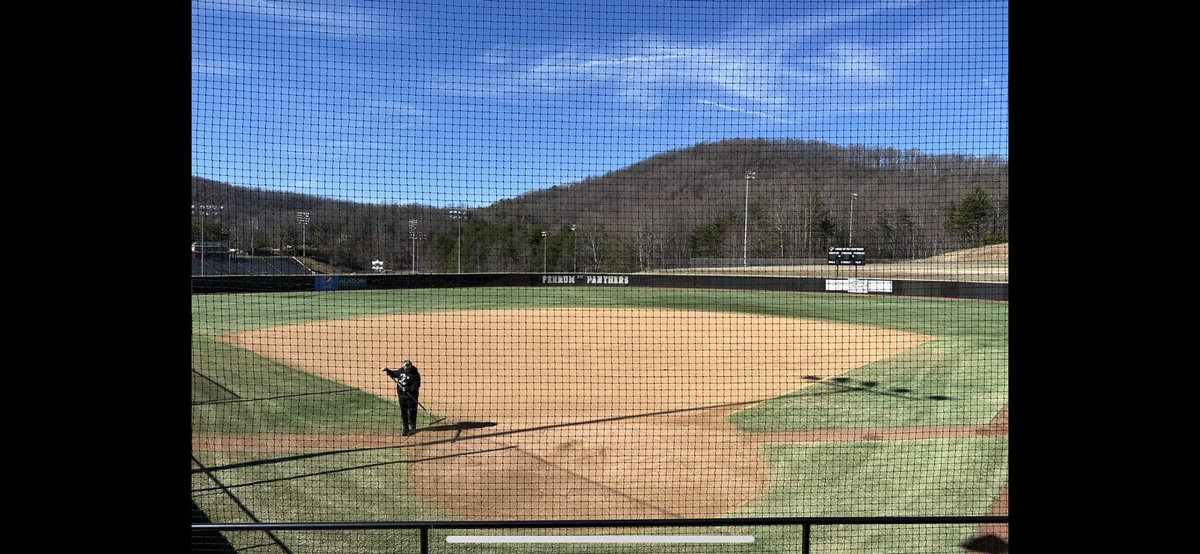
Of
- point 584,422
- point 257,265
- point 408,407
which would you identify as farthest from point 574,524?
point 257,265

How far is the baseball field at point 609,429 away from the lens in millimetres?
5480

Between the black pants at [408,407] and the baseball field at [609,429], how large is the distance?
212mm

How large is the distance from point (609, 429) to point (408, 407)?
86.4 inches

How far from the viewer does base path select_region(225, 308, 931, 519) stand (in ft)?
19.4

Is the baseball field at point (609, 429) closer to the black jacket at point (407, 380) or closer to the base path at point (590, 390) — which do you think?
the base path at point (590, 390)

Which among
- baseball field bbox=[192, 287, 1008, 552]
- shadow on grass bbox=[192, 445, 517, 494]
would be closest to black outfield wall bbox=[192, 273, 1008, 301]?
baseball field bbox=[192, 287, 1008, 552]

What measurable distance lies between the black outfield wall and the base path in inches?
104

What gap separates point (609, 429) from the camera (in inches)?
311

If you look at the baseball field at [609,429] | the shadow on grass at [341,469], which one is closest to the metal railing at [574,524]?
the baseball field at [609,429]

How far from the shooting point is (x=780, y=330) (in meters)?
16.7
